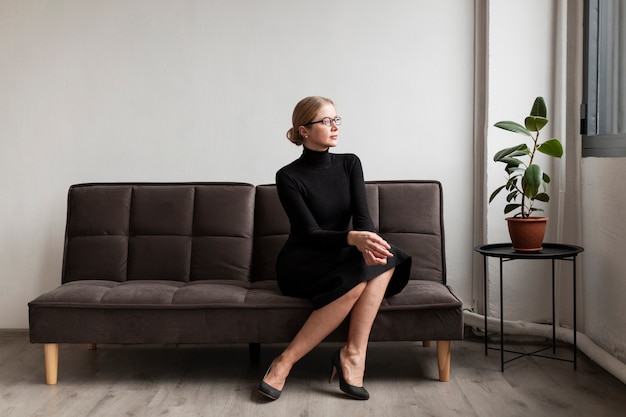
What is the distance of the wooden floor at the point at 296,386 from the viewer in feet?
9.61

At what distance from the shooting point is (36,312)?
3.25 meters

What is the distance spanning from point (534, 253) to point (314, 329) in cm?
106

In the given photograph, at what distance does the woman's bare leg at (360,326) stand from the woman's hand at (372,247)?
12 cm

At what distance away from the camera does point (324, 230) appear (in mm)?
3295

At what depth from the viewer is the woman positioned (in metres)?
3.10

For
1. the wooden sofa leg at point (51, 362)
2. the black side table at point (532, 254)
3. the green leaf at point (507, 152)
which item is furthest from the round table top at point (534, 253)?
the wooden sofa leg at point (51, 362)

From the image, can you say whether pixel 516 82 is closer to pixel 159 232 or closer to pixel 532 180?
pixel 532 180

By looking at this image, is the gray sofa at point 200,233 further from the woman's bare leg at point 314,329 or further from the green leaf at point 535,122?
the green leaf at point 535,122

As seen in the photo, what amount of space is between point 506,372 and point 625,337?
529mm

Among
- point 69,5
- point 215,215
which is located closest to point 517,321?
point 215,215

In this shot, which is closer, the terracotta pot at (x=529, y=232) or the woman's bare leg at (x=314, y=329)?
the woman's bare leg at (x=314, y=329)

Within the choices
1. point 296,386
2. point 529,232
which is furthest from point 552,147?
point 296,386

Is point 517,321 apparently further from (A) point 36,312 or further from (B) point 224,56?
(A) point 36,312

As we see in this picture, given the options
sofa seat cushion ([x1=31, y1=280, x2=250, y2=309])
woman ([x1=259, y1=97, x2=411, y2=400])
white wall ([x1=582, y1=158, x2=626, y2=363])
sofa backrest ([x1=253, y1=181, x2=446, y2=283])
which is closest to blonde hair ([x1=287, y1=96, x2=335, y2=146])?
woman ([x1=259, y1=97, x2=411, y2=400])
